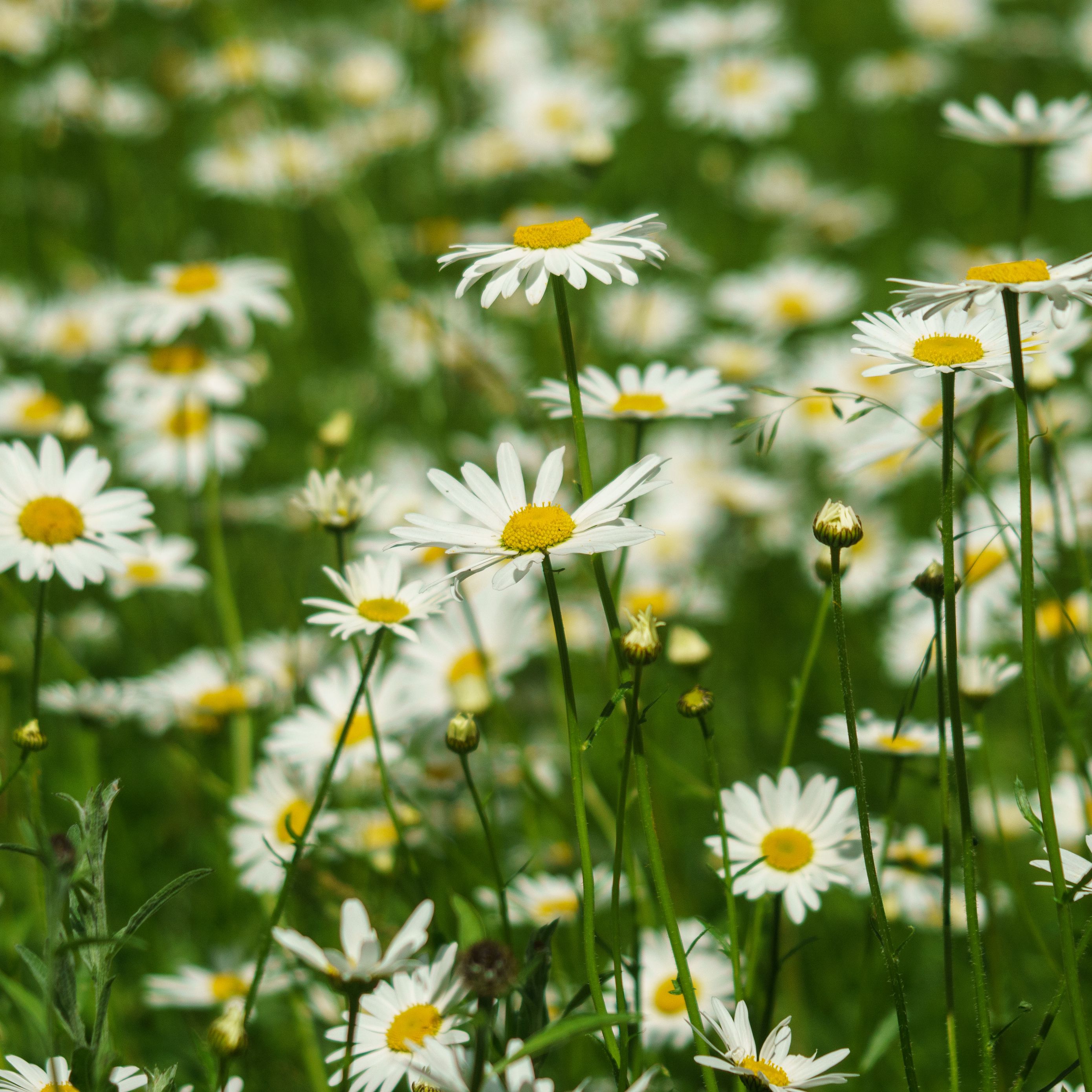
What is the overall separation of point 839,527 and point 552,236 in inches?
21.5

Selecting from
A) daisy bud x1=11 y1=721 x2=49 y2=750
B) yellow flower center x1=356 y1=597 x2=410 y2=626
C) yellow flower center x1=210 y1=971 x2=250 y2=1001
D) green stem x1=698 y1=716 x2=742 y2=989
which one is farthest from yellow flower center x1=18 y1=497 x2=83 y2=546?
green stem x1=698 y1=716 x2=742 y2=989

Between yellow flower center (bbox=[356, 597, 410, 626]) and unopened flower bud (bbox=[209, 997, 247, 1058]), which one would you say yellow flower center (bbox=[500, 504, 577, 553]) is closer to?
Answer: yellow flower center (bbox=[356, 597, 410, 626])

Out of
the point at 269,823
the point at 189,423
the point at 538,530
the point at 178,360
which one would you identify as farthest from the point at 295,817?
the point at 189,423

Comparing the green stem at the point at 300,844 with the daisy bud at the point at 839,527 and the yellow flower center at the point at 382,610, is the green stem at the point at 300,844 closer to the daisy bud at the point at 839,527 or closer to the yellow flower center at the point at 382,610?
the yellow flower center at the point at 382,610

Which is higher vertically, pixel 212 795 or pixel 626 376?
pixel 626 376

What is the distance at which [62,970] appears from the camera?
131 centimetres

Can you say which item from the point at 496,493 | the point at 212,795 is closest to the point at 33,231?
the point at 212,795

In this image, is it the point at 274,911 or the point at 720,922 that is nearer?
the point at 274,911

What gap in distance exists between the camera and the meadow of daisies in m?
1.39

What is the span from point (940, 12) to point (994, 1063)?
5932mm

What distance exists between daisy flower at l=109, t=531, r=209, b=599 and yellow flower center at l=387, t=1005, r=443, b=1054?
148 centimetres

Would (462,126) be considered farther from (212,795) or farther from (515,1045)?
(515,1045)

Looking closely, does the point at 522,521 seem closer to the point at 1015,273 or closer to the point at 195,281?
the point at 1015,273

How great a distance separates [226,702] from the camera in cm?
244
